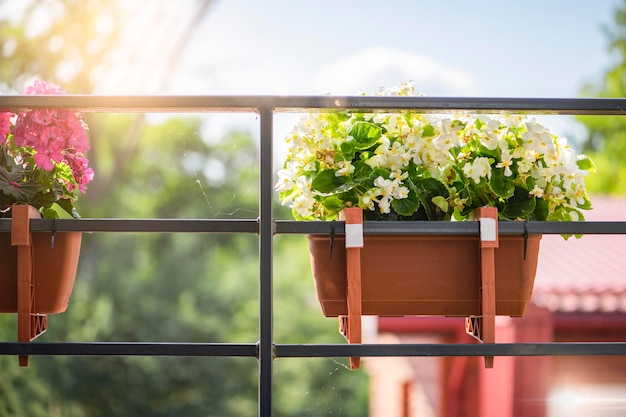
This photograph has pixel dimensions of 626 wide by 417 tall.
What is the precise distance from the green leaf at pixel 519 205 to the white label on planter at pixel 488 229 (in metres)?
0.12

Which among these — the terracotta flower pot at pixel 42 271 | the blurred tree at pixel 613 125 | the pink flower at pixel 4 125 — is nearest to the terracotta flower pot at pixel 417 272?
the terracotta flower pot at pixel 42 271

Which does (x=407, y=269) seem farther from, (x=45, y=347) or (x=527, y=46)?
(x=527, y=46)

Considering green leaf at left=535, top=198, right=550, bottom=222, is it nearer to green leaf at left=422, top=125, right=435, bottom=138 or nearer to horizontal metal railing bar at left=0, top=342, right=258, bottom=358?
green leaf at left=422, top=125, right=435, bottom=138

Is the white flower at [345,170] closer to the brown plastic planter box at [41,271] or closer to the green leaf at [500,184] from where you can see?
the green leaf at [500,184]

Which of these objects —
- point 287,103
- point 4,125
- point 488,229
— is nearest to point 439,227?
point 488,229

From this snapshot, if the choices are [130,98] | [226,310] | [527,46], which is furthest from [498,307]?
[527,46]

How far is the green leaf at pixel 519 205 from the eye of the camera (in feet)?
3.90

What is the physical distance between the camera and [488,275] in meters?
1.10

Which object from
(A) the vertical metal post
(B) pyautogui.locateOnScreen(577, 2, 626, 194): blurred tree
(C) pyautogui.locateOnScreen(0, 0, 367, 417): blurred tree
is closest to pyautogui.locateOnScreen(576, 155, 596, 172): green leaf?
(A) the vertical metal post

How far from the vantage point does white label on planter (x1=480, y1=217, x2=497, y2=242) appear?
108 cm

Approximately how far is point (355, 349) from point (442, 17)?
20.0 meters

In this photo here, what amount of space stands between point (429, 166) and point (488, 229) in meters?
0.17

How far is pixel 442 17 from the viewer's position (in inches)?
790

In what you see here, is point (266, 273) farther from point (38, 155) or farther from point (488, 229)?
point (38, 155)
